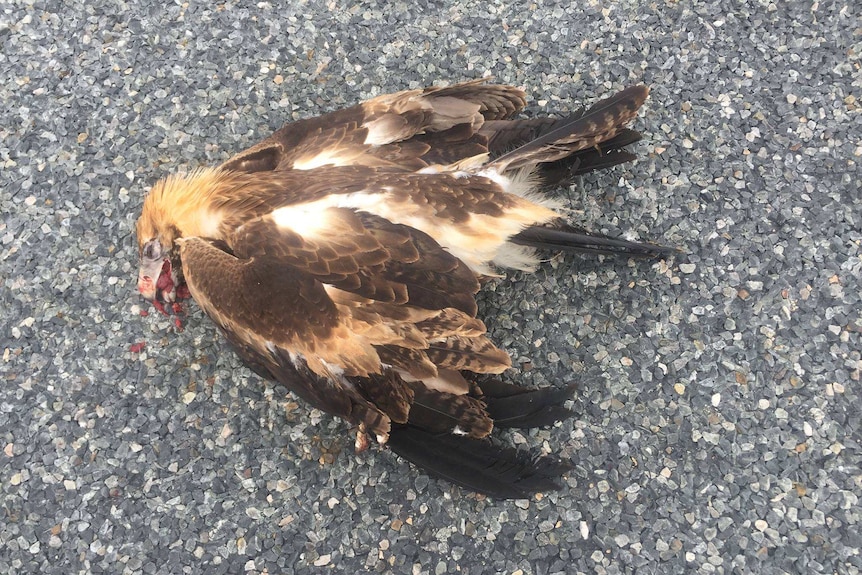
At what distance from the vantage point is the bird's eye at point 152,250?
3.00 metres

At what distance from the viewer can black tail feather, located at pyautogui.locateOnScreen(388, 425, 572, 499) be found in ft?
9.08

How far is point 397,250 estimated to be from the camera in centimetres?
255

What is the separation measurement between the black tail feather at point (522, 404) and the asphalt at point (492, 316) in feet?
0.46

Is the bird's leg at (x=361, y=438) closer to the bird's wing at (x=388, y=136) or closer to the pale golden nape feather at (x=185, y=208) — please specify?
the pale golden nape feather at (x=185, y=208)

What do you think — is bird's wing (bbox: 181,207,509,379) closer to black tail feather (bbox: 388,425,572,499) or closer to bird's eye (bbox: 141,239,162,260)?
black tail feather (bbox: 388,425,572,499)

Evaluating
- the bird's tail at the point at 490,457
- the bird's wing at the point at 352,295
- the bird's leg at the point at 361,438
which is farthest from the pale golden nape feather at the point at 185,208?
the bird's tail at the point at 490,457

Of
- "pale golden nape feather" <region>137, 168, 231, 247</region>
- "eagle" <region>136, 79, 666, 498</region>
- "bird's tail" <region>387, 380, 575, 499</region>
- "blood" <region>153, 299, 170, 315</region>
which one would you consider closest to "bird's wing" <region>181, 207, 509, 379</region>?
"eagle" <region>136, 79, 666, 498</region>

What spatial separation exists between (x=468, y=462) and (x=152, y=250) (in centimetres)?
188

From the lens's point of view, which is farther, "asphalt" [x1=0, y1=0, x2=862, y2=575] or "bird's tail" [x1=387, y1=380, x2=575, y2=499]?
"asphalt" [x1=0, y1=0, x2=862, y2=575]

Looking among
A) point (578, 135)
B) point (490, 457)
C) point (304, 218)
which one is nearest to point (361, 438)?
point (490, 457)

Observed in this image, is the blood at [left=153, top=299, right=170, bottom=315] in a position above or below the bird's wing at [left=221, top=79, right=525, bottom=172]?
below

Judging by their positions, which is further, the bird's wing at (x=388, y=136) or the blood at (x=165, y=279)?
the blood at (x=165, y=279)

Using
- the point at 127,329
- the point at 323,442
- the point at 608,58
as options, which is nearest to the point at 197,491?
the point at 323,442

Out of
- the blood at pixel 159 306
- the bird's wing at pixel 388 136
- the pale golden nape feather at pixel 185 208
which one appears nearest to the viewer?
the pale golden nape feather at pixel 185 208
